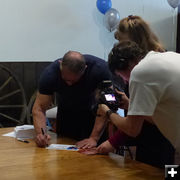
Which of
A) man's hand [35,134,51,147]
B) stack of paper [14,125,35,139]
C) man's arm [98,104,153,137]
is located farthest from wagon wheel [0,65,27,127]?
man's arm [98,104,153,137]

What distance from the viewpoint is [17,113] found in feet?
14.9

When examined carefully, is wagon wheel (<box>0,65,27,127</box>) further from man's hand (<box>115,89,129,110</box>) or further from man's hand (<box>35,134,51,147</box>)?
man's hand (<box>115,89,129,110</box>)

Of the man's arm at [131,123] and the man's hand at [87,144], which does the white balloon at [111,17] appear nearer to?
the man's hand at [87,144]

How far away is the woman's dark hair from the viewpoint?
1.50 metres

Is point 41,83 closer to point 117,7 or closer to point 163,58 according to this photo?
point 163,58

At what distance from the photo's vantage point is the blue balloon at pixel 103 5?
16.3ft

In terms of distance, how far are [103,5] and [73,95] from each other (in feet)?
9.70

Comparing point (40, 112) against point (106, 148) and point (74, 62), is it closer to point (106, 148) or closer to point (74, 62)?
point (74, 62)

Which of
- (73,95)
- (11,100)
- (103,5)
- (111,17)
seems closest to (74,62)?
(73,95)

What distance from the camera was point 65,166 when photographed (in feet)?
5.58

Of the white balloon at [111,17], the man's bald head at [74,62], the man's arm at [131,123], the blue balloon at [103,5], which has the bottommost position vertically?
the man's arm at [131,123]

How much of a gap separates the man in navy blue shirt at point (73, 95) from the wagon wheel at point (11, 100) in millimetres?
2032

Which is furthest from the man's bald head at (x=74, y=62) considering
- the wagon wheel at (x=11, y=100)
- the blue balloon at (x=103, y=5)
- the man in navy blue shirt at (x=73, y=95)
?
the blue balloon at (x=103, y=5)

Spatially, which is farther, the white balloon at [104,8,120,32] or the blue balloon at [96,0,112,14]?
the blue balloon at [96,0,112,14]
